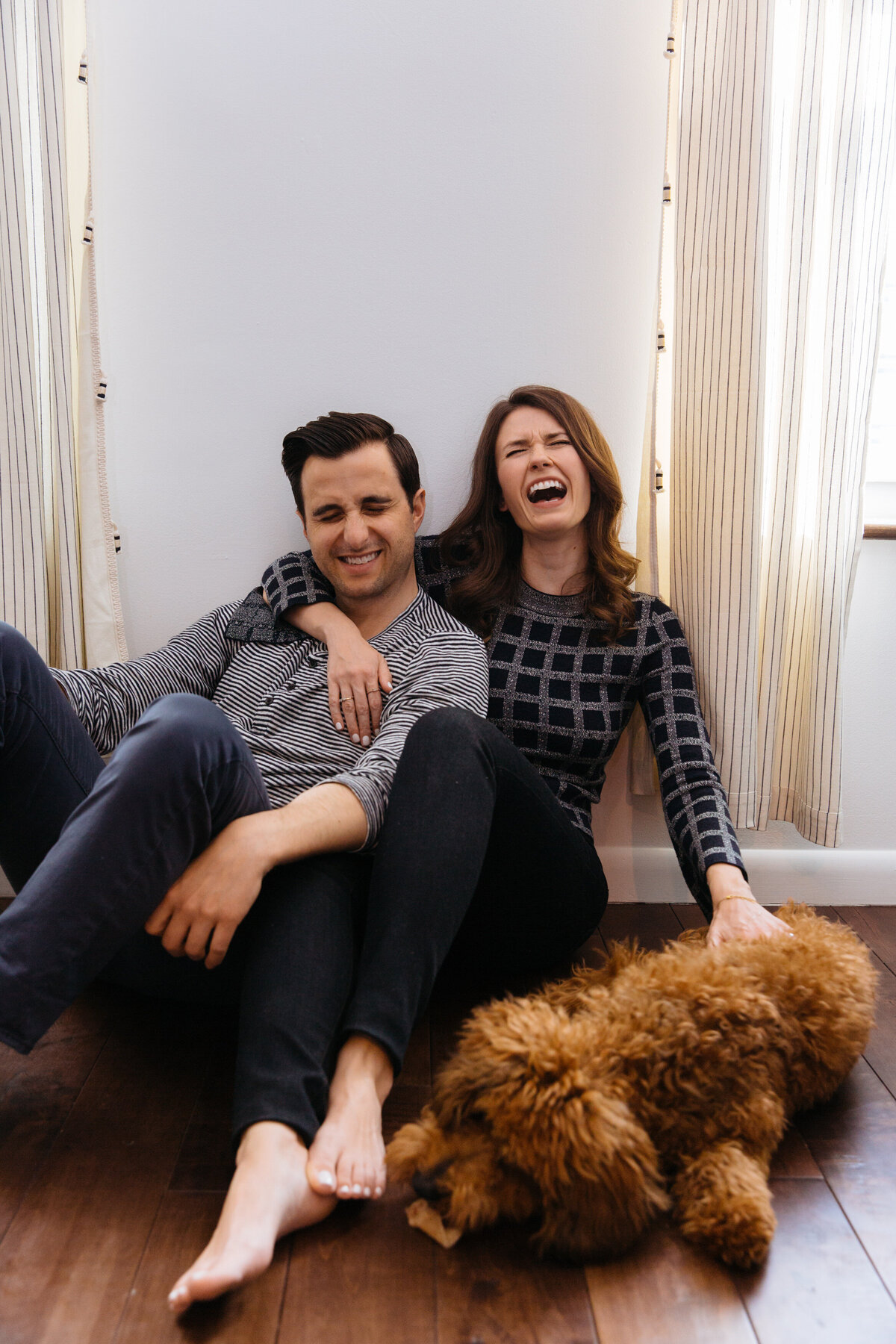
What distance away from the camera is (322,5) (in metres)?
1.60

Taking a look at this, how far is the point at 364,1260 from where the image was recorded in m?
0.92

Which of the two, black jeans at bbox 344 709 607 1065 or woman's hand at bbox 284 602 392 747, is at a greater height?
woman's hand at bbox 284 602 392 747

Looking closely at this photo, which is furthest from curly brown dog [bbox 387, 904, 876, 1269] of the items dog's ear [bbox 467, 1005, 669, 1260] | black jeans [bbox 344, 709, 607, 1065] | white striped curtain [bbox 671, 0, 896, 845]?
white striped curtain [bbox 671, 0, 896, 845]

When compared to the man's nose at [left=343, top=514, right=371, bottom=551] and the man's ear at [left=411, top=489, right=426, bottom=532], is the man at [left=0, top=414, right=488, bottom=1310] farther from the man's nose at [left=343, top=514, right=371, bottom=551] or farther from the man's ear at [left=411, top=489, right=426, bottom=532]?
the man's ear at [left=411, top=489, right=426, bottom=532]

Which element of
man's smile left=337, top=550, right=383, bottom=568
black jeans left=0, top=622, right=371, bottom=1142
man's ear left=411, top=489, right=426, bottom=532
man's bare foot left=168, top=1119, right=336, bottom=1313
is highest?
man's ear left=411, top=489, right=426, bottom=532

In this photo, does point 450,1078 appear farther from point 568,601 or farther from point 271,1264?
point 568,601

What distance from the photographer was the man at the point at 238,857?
0.95 meters

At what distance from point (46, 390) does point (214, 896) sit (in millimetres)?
1044

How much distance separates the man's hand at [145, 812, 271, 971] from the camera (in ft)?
3.38

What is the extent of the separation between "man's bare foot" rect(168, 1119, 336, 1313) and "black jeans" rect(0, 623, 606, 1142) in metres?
0.02

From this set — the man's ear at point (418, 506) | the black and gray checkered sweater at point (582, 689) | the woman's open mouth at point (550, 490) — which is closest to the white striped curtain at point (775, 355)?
the black and gray checkered sweater at point (582, 689)

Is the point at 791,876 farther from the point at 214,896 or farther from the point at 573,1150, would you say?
the point at 214,896

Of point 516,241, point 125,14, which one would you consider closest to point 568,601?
point 516,241

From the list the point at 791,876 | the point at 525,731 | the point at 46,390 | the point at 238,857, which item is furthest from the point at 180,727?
the point at 791,876
